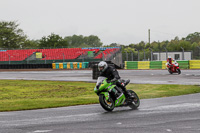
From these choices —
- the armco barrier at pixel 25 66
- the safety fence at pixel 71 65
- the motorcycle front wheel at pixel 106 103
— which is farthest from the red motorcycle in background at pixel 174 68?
the armco barrier at pixel 25 66

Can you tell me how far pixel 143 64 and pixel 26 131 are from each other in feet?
129

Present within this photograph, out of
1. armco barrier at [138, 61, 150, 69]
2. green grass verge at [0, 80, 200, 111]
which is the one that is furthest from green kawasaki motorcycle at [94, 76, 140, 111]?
armco barrier at [138, 61, 150, 69]

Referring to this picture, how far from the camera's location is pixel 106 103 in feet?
35.6

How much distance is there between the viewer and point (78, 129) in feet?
26.1

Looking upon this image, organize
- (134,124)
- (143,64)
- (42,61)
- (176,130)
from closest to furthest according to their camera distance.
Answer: (176,130), (134,124), (143,64), (42,61)

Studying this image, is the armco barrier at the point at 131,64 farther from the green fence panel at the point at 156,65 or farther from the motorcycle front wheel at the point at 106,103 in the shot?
the motorcycle front wheel at the point at 106,103

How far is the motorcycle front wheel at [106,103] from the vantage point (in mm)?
10727

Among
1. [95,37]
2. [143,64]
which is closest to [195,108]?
[143,64]

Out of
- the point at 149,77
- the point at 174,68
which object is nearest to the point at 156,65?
the point at 174,68

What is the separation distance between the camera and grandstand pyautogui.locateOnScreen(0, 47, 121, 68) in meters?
56.5

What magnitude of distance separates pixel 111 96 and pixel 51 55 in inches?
1921

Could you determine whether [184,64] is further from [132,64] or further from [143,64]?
[132,64]

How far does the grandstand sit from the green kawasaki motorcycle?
42.9 meters

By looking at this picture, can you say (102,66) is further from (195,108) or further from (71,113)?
(195,108)
